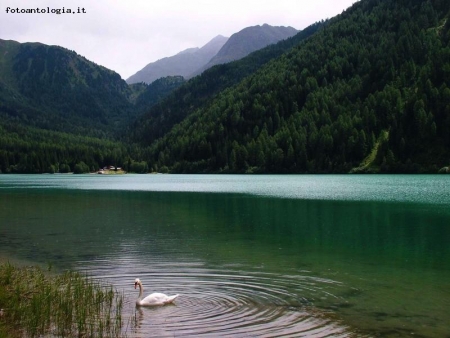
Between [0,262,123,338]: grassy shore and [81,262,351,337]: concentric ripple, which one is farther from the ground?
[0,262,123,338]: grassy shore

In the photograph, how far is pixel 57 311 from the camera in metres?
18.2

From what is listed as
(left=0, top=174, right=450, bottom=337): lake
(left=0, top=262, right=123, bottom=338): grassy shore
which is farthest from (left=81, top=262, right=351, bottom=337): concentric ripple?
(left=0, top=262, right=123, bottom=338): grassy shore

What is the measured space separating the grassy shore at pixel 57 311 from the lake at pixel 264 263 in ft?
2.76

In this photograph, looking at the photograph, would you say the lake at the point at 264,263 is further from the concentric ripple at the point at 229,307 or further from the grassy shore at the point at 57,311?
the grassy shore at the point at 57,311

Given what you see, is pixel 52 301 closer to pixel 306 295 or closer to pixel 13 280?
pixel 13 280

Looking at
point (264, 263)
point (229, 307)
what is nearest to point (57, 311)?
point (229, 307)

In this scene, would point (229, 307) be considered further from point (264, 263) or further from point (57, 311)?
point (264, 263)

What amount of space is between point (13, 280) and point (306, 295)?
1389 centimetres

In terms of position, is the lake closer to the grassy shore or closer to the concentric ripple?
the concentric ripple

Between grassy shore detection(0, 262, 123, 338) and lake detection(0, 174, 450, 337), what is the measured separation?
842mm

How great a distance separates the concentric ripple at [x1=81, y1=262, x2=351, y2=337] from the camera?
16625 mm

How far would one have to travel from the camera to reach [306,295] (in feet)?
70.5

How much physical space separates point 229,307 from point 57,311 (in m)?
6.74

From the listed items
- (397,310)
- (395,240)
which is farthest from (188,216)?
(397,310)
